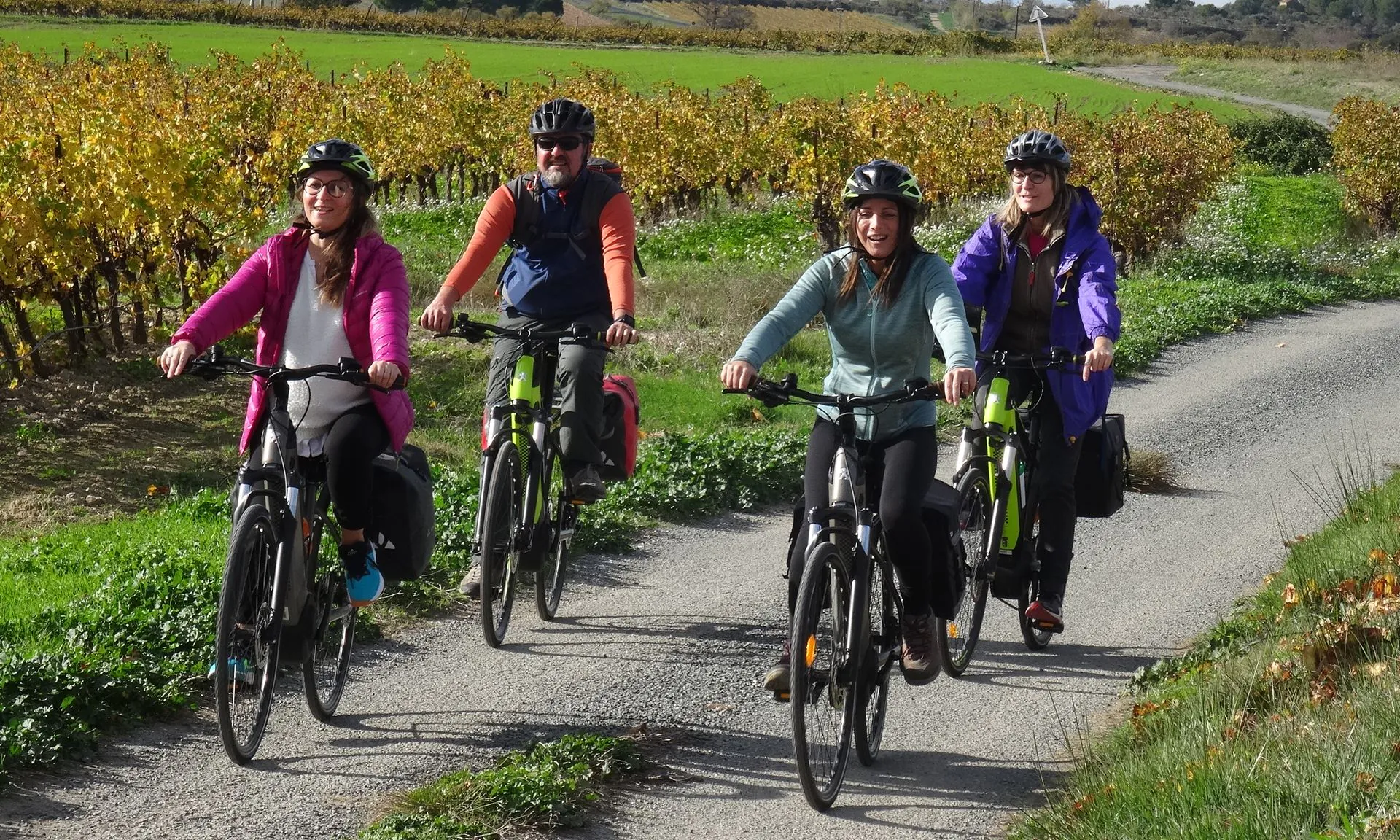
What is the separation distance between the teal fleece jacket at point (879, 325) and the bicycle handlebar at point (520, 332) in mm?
1225

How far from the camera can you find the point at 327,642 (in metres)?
5.51

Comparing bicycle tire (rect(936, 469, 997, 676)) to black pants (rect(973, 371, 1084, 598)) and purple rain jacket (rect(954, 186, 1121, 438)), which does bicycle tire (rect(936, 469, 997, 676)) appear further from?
purple rain jacket (rect(954, 186, 1121, 438))

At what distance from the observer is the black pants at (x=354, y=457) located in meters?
4.98

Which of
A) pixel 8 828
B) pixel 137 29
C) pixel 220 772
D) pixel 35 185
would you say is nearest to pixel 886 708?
pixel 220 772

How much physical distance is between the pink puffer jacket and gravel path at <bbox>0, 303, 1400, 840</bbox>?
106 cm

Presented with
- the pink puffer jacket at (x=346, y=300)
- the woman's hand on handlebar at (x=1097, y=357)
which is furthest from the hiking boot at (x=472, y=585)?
the woman's hand on handlebar at (x=1097, y=357)

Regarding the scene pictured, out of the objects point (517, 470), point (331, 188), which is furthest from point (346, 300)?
point (517, 470)

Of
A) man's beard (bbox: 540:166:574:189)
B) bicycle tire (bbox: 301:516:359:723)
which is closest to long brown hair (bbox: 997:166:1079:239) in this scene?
man's beard (bbox: 540:166:574:189)

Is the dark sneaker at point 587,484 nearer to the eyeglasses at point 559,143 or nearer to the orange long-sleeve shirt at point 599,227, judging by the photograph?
the orange long-sleeve shirt at point 599,227

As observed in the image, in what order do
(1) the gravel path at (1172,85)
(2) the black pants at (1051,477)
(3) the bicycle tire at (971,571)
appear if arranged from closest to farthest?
(3) the bicycle tire at (971,571) → (2) the black pants at (1051,477) → (1) the gravel path at (1172,85)

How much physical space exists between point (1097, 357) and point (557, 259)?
2.31m

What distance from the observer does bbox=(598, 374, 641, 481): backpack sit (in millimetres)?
6613

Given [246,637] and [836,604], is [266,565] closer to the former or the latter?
[246,637]

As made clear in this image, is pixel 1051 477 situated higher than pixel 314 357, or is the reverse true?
pixel 314 357
